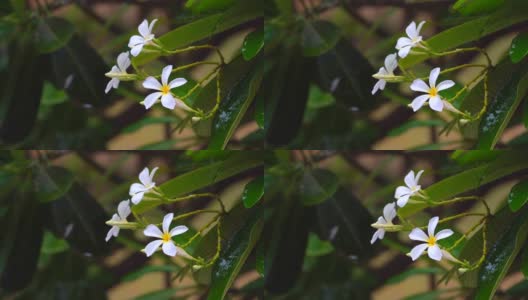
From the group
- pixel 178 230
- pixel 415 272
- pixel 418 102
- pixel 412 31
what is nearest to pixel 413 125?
pixel 418 102

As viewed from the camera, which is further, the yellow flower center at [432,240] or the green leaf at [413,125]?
the green leaf at [413,125]

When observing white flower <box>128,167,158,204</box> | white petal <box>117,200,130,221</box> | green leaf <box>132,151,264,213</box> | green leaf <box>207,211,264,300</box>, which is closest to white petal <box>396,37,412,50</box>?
green leaf <box>132,151,264,213</box>

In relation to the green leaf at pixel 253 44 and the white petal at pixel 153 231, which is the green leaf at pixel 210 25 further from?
the white petal at pixel 153 231

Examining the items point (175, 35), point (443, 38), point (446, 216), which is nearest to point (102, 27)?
point (175, 35)

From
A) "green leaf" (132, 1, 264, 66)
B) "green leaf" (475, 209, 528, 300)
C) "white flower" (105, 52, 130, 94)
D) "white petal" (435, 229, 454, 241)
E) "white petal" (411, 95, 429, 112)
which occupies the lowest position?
"green leaf" (475, 209, 528, 300)

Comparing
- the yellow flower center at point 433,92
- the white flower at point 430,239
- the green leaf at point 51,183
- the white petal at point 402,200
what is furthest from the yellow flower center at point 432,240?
the green leaf at point 51,183

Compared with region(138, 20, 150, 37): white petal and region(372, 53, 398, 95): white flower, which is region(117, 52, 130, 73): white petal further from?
region(372, 53, 398, 95): white flower
